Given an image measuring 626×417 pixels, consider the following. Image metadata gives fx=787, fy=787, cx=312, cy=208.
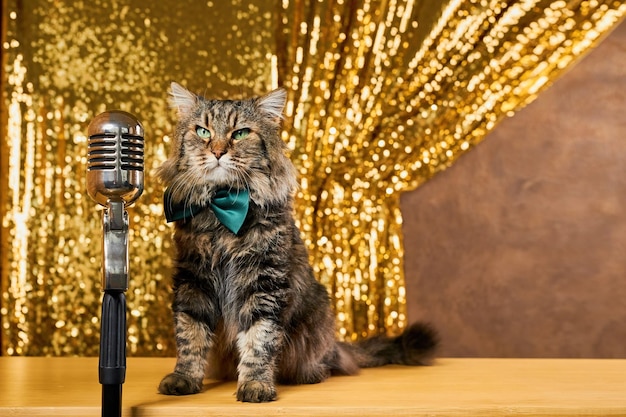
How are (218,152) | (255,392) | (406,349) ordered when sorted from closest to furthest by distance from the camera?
1. (255,392)
2. (218,152)
3. (406,349)

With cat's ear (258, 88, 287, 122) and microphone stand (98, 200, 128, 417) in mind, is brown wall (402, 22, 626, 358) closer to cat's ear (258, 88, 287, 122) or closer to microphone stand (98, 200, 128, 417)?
cat's ear (258, 88, 287, 122)

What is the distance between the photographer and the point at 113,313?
3.41ft

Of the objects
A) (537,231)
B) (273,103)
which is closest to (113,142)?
(273,103)

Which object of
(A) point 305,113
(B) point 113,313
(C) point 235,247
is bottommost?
(B) point 113,313

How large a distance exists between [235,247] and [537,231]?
1215mm

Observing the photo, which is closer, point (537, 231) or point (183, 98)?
point (183, 98)

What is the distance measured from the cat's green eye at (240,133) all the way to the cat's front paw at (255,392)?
1.35 feet

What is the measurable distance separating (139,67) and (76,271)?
0.60 m

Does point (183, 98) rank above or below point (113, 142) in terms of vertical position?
above

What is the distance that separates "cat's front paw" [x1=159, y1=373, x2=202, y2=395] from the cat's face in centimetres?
29

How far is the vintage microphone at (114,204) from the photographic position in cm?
102

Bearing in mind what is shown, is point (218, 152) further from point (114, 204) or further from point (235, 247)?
point (114, 204)

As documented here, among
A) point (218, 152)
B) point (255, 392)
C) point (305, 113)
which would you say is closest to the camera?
point (255, 392)

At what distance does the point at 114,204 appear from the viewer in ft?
3.44
